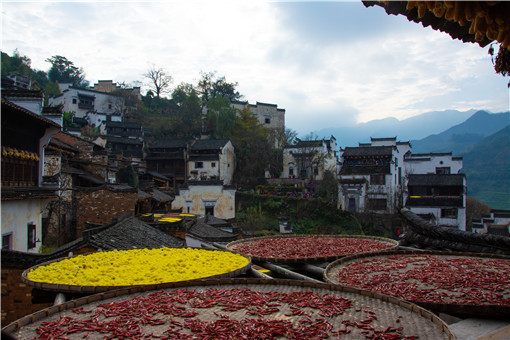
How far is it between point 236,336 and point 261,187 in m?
32.0

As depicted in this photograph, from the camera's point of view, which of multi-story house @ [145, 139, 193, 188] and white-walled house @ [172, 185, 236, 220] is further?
multi-story house @ [145, 139, 193, 188]

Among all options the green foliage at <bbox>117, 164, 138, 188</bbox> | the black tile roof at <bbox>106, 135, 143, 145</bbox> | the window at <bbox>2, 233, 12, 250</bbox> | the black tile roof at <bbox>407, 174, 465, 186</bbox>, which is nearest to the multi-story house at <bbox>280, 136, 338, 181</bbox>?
the black tile roof at <bbox>407, 174, 465, 186</bbox>

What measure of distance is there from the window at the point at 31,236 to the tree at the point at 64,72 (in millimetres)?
46559

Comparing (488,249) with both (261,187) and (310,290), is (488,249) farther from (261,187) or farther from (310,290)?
(261,187)

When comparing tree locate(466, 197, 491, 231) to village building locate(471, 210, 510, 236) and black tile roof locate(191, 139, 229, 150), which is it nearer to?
village building locate(471, 210, 510, 236)

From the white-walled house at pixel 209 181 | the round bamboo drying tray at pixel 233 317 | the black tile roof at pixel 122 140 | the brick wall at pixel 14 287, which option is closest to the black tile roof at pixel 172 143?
the white-walled house at pixel 209 181

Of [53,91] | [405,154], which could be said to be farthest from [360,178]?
[53,91]

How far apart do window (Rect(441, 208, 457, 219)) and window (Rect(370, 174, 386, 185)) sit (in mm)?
4896

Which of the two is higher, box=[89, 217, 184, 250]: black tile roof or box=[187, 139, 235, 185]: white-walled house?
box=[187, 139, 235, 185]: white-walled house

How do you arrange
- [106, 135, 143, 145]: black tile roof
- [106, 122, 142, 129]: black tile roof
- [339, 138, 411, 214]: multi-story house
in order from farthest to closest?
1. [106, 122, 142, 129]: black tile roof
2. [106, 135, 143, 145]: black tile roof
3. [339, 138, 411, 214]: multi-story house

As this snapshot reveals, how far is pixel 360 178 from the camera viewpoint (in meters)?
31.4

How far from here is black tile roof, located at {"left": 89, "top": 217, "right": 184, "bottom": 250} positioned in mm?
7910

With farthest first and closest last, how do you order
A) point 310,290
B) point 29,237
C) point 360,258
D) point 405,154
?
point 405,154 < point 29,237 < point 360,258 < point 310,290

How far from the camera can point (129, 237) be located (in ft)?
30.4
